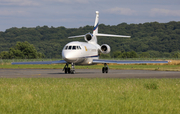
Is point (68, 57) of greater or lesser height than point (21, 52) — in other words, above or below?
above

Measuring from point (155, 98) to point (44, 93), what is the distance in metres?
4.07

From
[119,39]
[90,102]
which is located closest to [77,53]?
[90,102]

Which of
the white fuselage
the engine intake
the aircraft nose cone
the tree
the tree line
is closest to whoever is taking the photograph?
the aircraft nose cone

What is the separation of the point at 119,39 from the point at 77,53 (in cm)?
11578

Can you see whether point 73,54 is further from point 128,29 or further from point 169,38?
point 128,29

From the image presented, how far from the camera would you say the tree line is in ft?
455

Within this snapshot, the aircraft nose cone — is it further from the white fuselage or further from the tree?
the tree

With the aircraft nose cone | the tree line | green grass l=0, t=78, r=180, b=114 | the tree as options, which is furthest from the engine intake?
the tree line

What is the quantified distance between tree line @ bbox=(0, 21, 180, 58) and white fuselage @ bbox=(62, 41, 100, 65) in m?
98.8

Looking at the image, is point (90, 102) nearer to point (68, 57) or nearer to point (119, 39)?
point (68, 57)

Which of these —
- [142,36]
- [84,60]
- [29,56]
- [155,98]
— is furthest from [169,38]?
[155,98]

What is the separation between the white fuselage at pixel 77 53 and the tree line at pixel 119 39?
324ft

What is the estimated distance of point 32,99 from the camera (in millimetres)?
9703

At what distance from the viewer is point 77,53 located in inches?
1116
